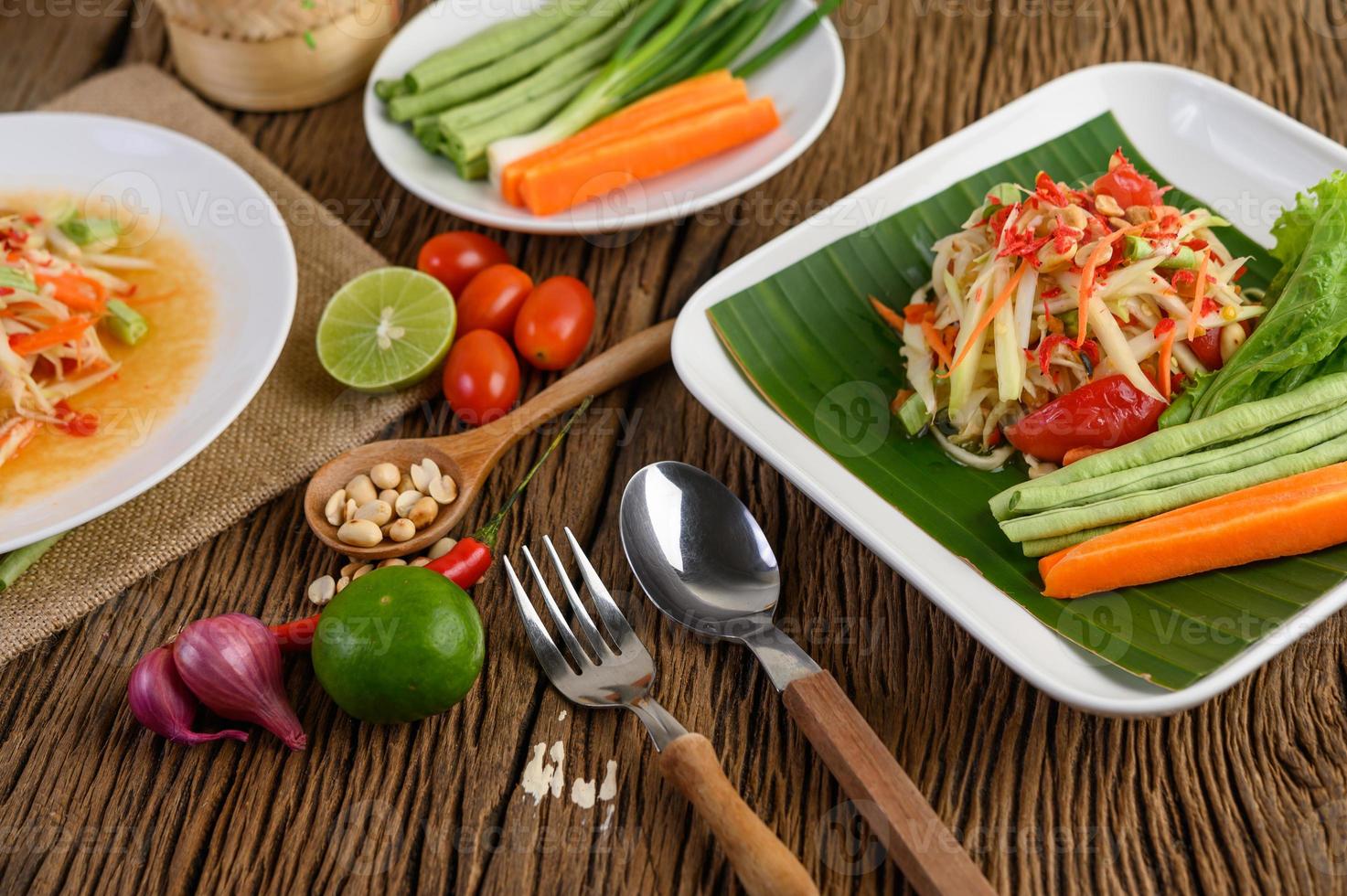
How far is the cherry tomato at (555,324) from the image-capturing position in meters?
3.05

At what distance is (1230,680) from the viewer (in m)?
1.95

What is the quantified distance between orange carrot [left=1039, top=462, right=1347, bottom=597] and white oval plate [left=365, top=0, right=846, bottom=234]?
1.55 metres

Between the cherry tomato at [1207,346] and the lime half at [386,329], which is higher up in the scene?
the cherry tomato at [1207,346]

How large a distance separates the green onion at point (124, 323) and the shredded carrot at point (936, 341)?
2057 millimetres

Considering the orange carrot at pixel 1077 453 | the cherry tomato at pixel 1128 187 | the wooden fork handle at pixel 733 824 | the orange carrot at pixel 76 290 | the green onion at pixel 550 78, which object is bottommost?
the wooden fork handle at pixel 733 824

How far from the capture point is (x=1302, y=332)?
2504 mm

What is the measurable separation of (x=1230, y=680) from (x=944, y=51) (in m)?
2.96

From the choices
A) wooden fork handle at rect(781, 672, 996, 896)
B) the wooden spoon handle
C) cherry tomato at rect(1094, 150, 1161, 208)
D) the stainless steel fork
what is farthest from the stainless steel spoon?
cherry tomato at rect(1094, 150, 1161, 208)

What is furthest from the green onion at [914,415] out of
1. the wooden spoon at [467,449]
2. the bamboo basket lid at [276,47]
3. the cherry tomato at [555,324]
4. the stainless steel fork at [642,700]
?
the bamboo basket lid at [276,47]

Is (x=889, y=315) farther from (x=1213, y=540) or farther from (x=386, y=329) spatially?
(x=386, y=329)

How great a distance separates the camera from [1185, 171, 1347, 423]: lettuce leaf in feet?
8.12

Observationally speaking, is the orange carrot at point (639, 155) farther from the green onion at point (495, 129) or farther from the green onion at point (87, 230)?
the green onion at point (87, 230)

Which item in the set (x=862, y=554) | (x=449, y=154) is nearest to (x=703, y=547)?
(x=862, y=554)

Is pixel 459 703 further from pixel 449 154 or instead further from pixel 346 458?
pixel 449 154
